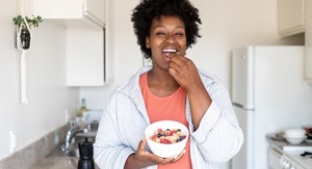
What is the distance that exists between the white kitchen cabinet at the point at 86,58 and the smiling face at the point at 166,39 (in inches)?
74.7

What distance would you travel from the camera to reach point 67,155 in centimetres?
254

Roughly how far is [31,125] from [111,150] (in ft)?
4.01

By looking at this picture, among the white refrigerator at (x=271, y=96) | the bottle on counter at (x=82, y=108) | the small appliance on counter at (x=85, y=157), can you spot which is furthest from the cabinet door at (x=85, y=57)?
the white refrigerator at (x=271, y=96)

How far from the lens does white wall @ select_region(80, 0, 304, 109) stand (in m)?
3.44

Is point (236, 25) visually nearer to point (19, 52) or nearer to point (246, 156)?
point (246, 156)

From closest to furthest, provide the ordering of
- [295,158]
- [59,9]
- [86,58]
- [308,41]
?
1. [59,9]
2. [295,158]
3. [308,41]
4. [86,58]

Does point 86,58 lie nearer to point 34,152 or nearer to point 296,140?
point 34,152

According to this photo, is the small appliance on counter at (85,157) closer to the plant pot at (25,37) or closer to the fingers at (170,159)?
the plant pot at (25,37)

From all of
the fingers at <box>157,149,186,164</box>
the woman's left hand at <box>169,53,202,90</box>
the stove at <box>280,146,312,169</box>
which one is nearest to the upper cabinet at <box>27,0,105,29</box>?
the woman's left hand at <box>169,53,202,90</box>

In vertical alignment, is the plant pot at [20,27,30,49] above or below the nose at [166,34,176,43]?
above

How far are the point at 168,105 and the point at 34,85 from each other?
53.4 inches

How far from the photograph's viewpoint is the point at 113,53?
3.41 meters

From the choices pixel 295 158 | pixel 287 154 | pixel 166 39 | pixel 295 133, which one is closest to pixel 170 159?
pixel 166 39

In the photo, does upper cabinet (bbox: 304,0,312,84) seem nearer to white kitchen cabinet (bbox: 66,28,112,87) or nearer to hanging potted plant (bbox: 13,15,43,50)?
white kitchen cabinet (bbox: 66,28,112,87)
